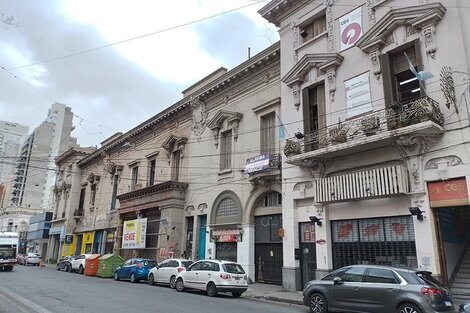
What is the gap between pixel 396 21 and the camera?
15.6 m

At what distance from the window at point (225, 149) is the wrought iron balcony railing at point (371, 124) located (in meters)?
6.74

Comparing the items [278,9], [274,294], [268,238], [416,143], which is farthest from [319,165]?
[278,9]

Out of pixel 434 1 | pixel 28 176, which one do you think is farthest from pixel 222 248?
pixel 28 176

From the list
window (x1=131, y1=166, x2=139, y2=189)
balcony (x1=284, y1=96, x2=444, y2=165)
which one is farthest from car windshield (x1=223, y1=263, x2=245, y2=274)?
window (x1=131, y1=166, x2=139, y2=189)

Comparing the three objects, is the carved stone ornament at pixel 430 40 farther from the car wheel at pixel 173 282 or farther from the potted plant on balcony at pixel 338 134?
the car wheel at pixel 173 282

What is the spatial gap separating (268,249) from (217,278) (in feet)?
18.8

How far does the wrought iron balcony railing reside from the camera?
1364cm

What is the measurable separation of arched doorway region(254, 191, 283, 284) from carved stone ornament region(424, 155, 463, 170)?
8365 millimetres

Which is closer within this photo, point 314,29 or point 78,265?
point 314,29

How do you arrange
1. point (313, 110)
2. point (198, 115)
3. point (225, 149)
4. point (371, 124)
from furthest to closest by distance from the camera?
point (198, 115) < point (225, 149) < point (313, 110) < point (371, 124)

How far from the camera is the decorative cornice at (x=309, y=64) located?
59.0ft

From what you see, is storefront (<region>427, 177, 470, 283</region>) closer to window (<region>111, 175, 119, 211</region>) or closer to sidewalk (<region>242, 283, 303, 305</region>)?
sidewalk (<region>242, 283, 303, 305</region>)

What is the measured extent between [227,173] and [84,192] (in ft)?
96.5

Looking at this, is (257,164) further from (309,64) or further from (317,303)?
(317,303)
